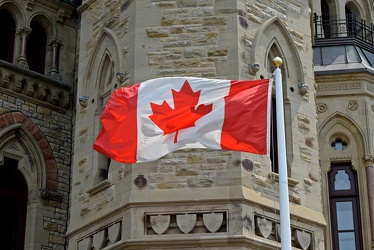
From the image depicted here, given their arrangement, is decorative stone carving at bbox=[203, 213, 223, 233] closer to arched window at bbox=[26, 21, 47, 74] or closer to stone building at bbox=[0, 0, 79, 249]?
stone building at bbox=[0, 0, 79, 249]

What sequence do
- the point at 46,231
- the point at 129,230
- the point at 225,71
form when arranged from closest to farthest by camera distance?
1. the point at 129,230
2. the point at 225,71
3. the point at 46,231

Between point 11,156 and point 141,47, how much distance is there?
416 centimetres

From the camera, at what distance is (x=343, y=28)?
2275 cm

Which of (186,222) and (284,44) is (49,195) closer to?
(186,222)

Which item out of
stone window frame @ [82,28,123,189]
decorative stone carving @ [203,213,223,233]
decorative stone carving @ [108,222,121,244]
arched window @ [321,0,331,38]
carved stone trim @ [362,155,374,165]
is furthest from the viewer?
arched window @ [321,0,331,38]

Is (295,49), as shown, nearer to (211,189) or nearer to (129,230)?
(211,189)

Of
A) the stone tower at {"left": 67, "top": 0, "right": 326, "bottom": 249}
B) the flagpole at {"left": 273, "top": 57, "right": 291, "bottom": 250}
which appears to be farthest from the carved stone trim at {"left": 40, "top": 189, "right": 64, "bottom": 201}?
the flagpole at {"left": 273, "top": 57, "right": 291, "bottom": 250}

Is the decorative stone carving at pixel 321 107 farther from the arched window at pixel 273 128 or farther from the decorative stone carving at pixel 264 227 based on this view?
the decorative stone carving at pixel 264 227

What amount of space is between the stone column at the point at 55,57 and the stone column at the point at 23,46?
0.60m

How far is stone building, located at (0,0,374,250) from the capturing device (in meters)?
13.5

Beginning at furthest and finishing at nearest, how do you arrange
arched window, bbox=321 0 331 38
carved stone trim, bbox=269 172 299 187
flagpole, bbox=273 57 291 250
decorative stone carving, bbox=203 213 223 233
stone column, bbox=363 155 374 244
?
arched window, bbox=321 0 331 38, stone column, bbox=363 155 374 244, carved stone trim, bbox=269 172 299 187, decorative stone carving, bbox=203 213 223 233, flagpole, bbox=273 57 291 250

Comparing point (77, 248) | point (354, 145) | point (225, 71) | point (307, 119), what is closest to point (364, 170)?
point (354, 145)

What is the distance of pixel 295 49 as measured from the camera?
15383 millimetres

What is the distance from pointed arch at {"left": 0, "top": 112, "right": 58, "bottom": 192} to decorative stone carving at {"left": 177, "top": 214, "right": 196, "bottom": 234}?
493cm
